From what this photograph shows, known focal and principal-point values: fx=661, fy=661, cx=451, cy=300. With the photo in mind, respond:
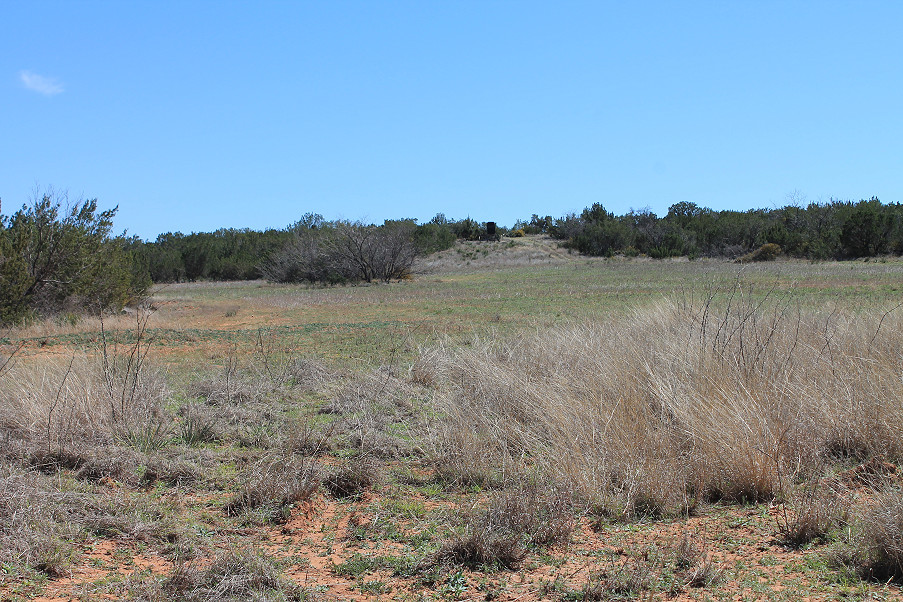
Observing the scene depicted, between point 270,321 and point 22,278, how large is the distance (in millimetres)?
7019

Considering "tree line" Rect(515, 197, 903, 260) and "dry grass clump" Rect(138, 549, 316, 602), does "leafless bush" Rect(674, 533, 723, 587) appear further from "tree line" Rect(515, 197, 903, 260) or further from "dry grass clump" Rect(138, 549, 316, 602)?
"tree line" Rect(515, 197, 903, 260)

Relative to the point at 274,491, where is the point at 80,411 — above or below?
above

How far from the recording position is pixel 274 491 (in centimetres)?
488

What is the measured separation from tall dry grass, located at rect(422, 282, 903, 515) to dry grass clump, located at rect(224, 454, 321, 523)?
1187mm

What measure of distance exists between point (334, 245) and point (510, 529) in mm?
42765

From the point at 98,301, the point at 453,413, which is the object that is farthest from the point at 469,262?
the point at 453,413

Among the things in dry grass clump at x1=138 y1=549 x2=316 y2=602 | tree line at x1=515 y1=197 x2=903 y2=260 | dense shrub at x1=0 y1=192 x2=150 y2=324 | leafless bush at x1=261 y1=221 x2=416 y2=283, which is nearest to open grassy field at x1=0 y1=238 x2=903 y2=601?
dry grass clump at x1=138 y1=549 x2=316 y2=602

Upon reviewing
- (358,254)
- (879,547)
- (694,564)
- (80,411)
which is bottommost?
(694,564)

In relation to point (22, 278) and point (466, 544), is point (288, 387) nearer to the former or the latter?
point (466, 544)

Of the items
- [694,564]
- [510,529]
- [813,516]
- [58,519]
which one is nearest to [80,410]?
[58,519]

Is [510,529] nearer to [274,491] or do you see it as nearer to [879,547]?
[274,491]

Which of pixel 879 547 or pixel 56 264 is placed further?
pixel 56 264

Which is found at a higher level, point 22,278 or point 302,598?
point 22,278

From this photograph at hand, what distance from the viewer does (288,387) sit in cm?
902
